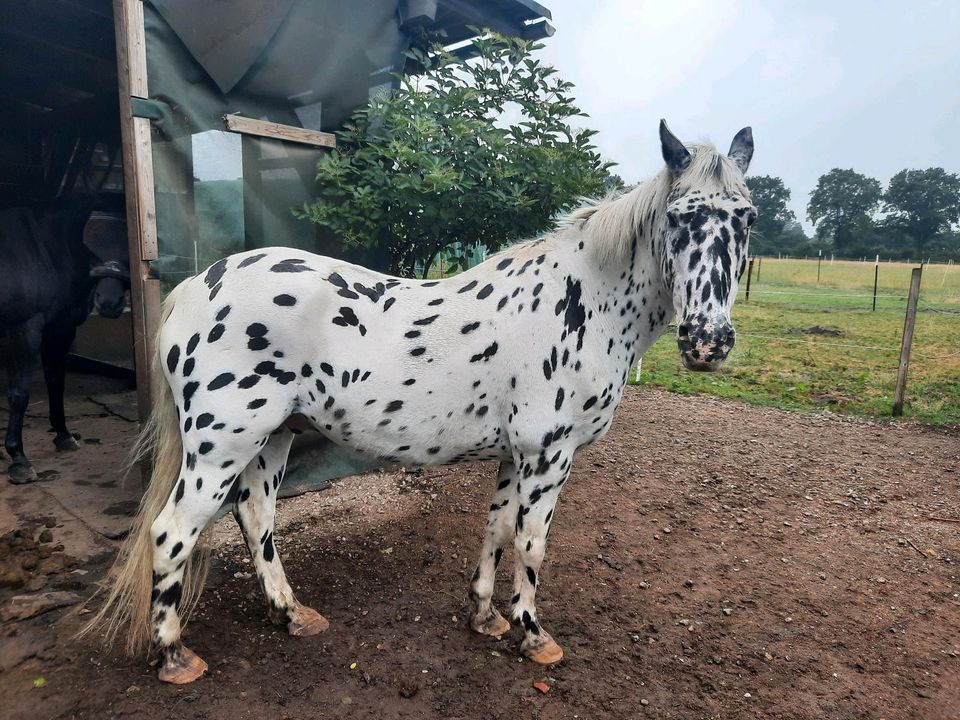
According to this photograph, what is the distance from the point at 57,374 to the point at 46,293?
88 centimetres

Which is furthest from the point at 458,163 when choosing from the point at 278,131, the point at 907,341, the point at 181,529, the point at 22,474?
the point at 907,341

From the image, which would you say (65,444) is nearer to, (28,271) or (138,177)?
(28,271)

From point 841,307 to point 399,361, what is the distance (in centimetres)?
1533

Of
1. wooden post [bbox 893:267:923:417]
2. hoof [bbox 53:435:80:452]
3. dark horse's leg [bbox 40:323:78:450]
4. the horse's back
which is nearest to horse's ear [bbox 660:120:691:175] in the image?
the horse's back

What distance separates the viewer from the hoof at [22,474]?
414cm

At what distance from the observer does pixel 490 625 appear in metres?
2.72

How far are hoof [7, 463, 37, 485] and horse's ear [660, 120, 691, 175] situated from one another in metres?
4.80

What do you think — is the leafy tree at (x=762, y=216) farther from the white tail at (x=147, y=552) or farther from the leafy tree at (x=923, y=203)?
the leafy tree at (x=923, y=203)

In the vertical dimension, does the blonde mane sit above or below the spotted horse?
above

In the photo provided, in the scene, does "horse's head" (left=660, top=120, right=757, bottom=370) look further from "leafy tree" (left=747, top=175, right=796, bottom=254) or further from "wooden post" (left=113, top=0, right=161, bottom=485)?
"wooden post" (left=113, top=0, right=161, bottom=485)

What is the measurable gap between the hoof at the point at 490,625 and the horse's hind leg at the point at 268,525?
0.71 m

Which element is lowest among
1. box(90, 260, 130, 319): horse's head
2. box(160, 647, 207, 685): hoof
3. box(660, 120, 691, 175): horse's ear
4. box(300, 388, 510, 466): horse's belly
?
box(160, 647, 207, 685): hoof

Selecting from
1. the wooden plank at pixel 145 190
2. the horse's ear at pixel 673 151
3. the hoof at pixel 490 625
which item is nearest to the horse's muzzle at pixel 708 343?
the horse's ear at pixel 673 151

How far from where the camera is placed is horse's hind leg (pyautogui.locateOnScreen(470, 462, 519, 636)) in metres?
2.72
